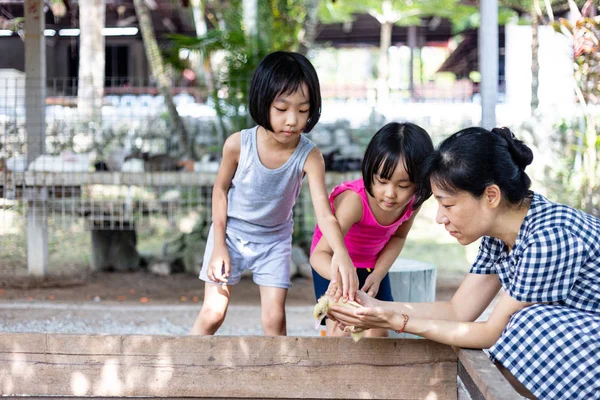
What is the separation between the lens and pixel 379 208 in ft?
9.32

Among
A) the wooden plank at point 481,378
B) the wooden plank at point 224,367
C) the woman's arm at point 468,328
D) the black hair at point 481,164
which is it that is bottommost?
the wooden plank at point 224,367

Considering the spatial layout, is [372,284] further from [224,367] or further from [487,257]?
[224,367]

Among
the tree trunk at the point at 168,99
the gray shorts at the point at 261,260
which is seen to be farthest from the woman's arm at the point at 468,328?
the tree trunk at the point at 168,99

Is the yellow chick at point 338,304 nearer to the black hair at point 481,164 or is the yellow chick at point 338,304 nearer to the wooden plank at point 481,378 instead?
the wooden plank at point 481,378

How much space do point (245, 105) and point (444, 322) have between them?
15.3 feet

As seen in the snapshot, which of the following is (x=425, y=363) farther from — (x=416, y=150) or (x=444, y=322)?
(x=416, y=150)

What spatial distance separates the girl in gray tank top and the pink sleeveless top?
0.50 ft

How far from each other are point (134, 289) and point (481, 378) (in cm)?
511

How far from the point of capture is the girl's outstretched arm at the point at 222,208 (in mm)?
2963

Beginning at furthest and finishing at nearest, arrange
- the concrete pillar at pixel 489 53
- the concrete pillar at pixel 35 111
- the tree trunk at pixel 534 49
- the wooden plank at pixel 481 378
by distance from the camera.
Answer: the tree trunk at pixel 534 49, the concrete pillar at pixel 35 111, the concrete pillar at pixel 489 53, the wooden plank at pixel 481 378

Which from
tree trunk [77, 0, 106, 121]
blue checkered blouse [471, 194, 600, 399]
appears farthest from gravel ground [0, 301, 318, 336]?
tree trunk [77, 0, 106, 121]

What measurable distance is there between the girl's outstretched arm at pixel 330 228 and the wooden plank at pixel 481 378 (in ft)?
1.32

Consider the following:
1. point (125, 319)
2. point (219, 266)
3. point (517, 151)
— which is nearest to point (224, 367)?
point (219, 266)

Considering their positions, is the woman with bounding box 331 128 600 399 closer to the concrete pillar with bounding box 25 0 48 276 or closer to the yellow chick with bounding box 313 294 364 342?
the yellow chick with bounding box 313 294 364 342
